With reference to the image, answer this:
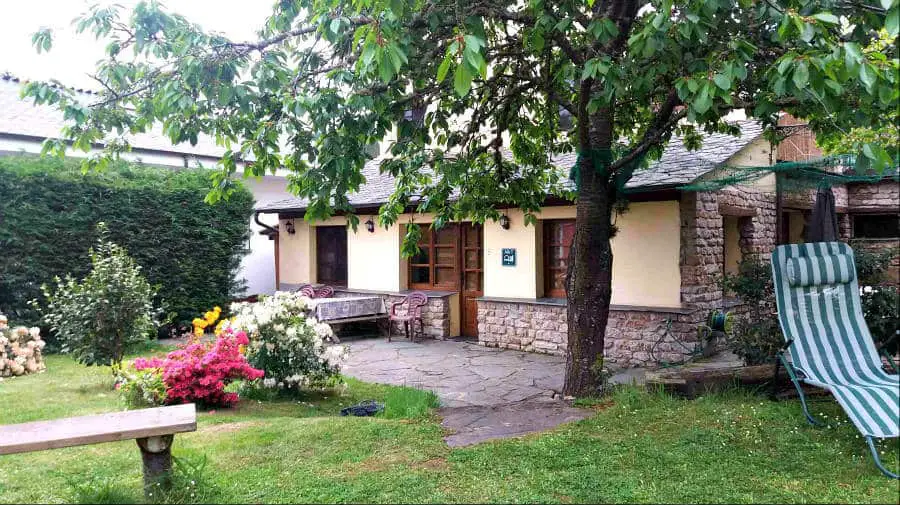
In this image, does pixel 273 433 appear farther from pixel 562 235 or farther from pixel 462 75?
pixel 562 235

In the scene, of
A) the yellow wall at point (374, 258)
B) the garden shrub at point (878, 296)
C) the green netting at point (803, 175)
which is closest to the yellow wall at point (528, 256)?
the yellow wall at point (374, 258)

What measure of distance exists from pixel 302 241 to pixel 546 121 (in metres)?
8.35

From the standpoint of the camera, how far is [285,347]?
24.4 feet

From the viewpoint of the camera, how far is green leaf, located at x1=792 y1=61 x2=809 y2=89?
389 centimetres

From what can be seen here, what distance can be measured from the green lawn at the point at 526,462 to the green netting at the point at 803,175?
2798mm

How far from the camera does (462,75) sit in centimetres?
341

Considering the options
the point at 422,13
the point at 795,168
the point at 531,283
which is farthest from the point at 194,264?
the point at 795,168

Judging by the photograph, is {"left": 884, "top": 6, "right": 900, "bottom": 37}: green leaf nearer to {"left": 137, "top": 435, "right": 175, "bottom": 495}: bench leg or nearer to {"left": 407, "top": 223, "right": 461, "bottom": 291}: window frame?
{"left": 137, "top": 435, "right": 175, "bottom": 495}: bench leg

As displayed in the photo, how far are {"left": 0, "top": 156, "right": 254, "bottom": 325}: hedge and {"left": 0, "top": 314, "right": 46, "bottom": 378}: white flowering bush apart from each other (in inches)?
51.9

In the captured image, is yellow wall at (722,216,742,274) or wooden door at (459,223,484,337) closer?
yellow wall at (722,216,742,274)

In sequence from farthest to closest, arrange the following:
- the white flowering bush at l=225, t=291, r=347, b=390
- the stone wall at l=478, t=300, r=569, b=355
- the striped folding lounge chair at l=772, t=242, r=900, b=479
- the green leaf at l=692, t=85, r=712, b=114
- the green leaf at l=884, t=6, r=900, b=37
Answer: the stone wall at l=478, t=300, r=569, b=355
the white flowering bush at l=225, t=291, r=347, b=390
the striped folding lounge chair at l=772, t=242, r=900, b=479
the green leaf at l=692, t=85, r=712, b=114
the green leaf at l=884, t=6, r=900, b=37

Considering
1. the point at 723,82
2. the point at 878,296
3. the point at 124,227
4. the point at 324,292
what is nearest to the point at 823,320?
the point at 878,296

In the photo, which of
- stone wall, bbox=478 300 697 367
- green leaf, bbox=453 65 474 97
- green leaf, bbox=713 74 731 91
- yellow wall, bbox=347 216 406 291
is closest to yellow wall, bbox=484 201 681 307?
stone wall, bbox=478 300 697 367

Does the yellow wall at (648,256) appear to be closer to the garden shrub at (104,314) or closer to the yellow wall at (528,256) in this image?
the yellow wall at (528,256)
